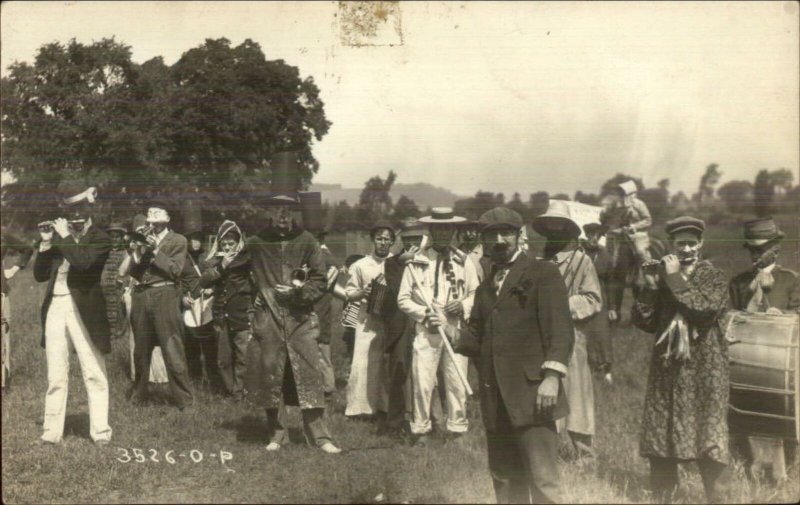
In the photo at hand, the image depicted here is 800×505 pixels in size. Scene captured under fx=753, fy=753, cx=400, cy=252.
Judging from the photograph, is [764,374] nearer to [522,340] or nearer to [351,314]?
[522,340]

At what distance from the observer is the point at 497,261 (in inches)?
202

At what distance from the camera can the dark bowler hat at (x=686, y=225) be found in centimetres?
557

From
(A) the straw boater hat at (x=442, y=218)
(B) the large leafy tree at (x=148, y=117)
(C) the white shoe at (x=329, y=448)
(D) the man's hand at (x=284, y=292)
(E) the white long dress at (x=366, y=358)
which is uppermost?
(B) the large leafy tree at (x=148, y=117)

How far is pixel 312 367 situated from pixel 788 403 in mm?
4106

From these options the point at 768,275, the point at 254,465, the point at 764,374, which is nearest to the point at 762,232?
the point at 768,275

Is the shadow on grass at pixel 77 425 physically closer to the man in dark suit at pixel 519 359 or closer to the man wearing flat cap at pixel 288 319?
the man wearing flat cap at pixel 288 319

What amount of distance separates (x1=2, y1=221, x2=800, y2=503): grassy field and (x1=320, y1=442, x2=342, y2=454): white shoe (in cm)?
10

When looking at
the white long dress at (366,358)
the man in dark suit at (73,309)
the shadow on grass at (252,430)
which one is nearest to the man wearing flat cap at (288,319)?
the shadow on grass at (252,430)

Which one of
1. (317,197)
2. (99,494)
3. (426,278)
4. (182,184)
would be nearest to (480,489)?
(426,278)

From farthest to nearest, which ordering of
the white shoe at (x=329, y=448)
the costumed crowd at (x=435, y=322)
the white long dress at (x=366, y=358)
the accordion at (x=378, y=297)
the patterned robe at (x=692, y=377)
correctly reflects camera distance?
the white long dress at (x=366, y=358), the accordion at (x=378, y=297), the white shoe at (x=329, y=448), the patterned robe at (x=692, y=377), the costumed crowd at (x=435, y=322)

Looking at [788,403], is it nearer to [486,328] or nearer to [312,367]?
[486,328]

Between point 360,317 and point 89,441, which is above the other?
point 360,317

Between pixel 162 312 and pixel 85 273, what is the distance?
1948mm

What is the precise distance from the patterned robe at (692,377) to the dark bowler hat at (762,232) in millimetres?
1501
